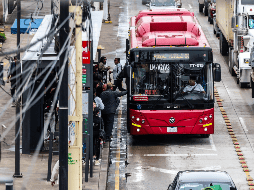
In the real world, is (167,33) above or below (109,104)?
above

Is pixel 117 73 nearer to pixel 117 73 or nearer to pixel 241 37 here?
pixel 117 73

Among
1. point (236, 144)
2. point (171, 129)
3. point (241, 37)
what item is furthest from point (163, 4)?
point (171, 129)

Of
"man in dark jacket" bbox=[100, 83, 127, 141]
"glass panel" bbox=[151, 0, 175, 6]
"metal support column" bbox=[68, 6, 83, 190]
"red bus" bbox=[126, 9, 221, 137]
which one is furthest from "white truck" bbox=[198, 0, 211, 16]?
"metal support column" bbox=[68, 6, 83, 190]

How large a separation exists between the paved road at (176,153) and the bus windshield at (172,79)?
1.72 m

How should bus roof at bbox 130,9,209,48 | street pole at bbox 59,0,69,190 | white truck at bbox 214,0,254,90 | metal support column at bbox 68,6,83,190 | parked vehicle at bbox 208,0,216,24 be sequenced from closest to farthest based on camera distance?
1. street pole at bbox 59,0,69,190
2. metal support column at bbox 68,6,83,190
3. bus roof at bbox 130,9,209,48
4. white truck at bbox 214,0,254,90
5. parked vehicle at bbox 208,0,216,24

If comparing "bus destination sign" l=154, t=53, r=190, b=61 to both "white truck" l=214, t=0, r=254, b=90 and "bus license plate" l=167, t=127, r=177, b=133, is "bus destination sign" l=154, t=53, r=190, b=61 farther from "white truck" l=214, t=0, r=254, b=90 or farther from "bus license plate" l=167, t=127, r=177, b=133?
"white truck" l=214, t=0, r=254, b=90

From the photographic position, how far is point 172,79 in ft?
59.9

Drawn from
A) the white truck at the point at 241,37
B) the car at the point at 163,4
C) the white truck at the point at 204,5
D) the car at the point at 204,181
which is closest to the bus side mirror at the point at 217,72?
the car at the point at 204,181

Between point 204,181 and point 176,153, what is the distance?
6.64 m

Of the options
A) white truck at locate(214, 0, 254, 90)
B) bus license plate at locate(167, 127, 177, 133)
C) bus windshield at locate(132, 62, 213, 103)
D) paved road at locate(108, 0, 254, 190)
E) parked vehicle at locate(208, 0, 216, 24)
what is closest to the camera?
paved road at locate(108, 0, 254, 190)

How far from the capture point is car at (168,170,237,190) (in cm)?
1164

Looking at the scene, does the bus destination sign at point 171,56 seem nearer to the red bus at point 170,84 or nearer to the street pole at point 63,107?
the red bus at point 170,84

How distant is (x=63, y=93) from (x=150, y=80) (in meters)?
8.01

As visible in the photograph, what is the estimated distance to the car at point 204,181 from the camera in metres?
11.6
